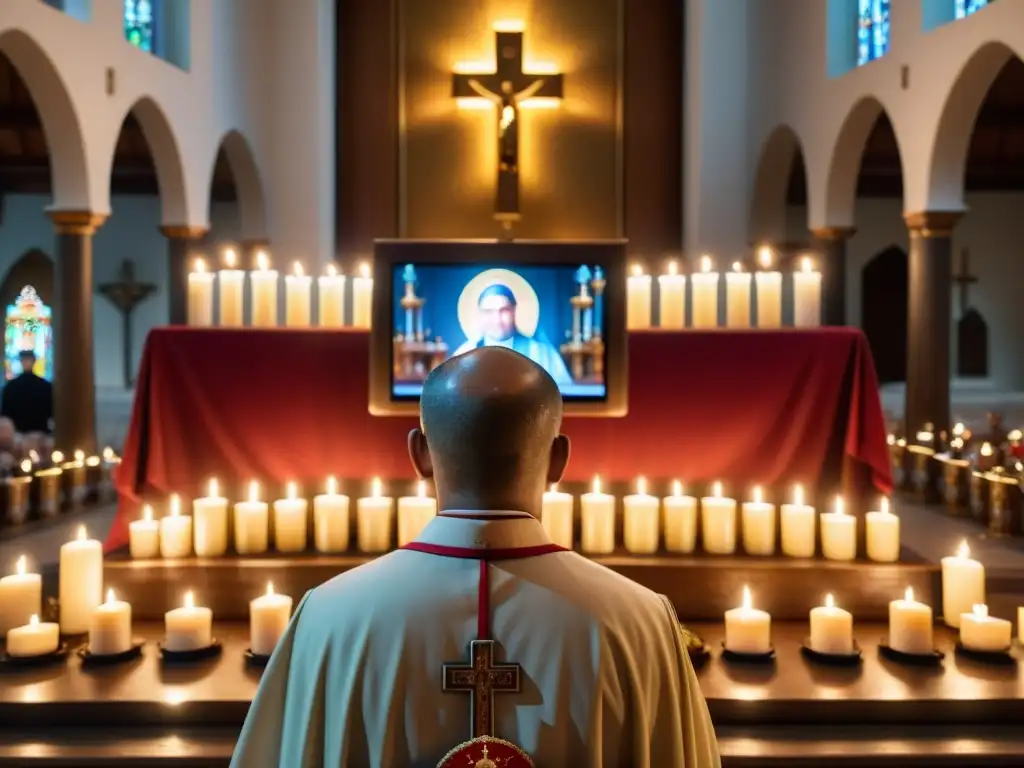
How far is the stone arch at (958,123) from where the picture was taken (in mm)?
8109

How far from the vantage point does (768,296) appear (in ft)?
14.7

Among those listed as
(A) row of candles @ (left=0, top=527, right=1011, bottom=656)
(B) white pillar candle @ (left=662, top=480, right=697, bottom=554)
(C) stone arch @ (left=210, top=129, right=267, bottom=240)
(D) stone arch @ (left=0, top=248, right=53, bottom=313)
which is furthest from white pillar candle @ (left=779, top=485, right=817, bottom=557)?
(D) stone arch @ (left=0, top=248, right=53, bottom=313)

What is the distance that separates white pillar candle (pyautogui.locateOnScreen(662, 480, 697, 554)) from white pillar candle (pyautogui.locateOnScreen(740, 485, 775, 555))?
7.9 inches

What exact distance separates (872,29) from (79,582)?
360 inches

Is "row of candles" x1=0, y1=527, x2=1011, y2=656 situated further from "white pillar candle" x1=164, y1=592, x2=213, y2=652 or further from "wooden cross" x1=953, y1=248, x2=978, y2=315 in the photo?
"wooden cross" x1=953, y1=248, x2=978, y2=315

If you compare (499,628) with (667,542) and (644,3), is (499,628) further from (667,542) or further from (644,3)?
(644,3)

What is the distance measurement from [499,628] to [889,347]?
1711 cm

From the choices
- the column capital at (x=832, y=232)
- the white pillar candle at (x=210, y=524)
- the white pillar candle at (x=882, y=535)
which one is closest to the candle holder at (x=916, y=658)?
the white pillar candle at (x=882, y=535)

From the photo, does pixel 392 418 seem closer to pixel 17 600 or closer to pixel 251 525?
pixel 251 525

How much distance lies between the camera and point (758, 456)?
13.8 ft

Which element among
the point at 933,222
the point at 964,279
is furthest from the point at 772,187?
the point at 964,279

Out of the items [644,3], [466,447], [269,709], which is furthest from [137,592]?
[644,3]

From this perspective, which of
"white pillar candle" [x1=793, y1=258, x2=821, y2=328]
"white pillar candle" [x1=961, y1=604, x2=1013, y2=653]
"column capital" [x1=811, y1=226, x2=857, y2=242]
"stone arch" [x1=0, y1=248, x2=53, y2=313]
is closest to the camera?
"white pillar candle" [x1=961, y1=604, x2=1013, y2=653]

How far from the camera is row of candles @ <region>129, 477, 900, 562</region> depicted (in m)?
4.00
